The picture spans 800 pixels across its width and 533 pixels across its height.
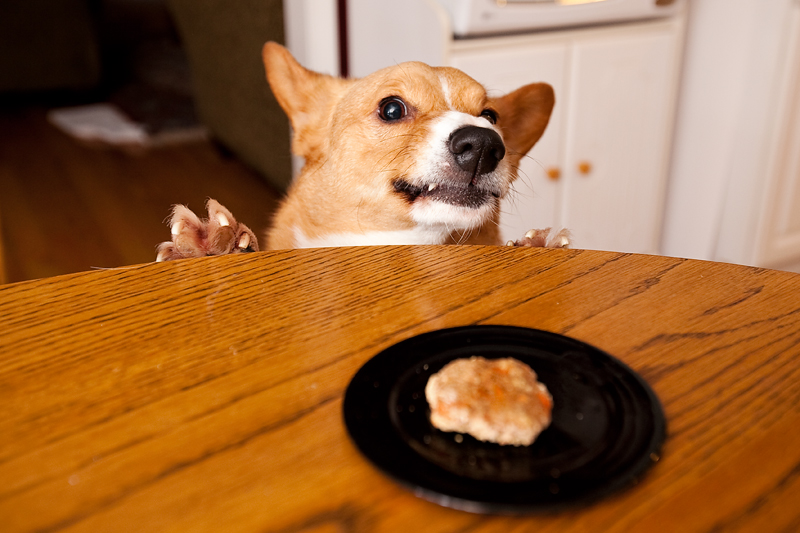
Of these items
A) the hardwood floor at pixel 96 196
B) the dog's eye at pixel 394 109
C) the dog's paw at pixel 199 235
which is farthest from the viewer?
the hardwood floor at pixel 96 196

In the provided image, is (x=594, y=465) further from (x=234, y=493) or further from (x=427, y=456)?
(x=234, y=493)

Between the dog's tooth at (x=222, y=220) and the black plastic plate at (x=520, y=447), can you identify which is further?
the dog's tooth at (x=222, y=220)

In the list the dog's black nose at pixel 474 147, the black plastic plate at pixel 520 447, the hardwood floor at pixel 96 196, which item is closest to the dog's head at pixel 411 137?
the dog's black nose at pixel 474 147

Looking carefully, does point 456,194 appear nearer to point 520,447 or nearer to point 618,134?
point 520,447

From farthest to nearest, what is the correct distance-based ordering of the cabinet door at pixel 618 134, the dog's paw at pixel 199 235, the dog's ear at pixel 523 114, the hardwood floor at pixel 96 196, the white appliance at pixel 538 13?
1. the hardwood floor at pixel 96 196
2. the cabinet door at pixel 618 134
3. the white appliance at pixel 538 13
4. the dog's ear at pixel 523 114
5. the dog's paw at pixel 199 235

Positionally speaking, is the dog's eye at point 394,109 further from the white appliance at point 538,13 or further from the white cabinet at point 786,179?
the white cabinet at point 786,179

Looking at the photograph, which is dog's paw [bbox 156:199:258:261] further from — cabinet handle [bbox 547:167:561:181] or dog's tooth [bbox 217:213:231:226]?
cabinet handle [bbox 547:167:561:181]

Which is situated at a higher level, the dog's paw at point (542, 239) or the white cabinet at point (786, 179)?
the dog's paw at point (542, 239)

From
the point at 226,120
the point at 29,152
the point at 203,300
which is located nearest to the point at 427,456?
the point at 203,300
